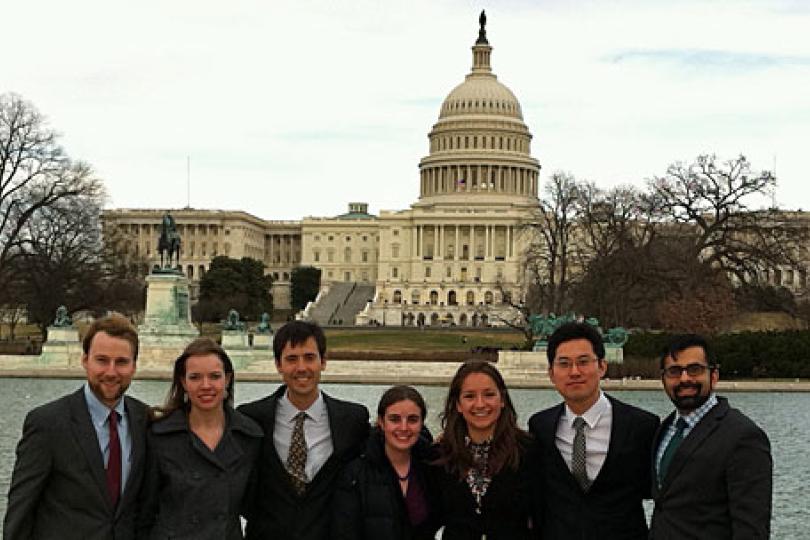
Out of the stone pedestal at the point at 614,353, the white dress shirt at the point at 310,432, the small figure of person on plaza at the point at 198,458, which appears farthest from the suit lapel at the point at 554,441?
the stone pedestal at the point at 614,353

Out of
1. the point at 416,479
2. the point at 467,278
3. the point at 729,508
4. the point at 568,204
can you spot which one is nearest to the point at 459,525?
the point at 416,479

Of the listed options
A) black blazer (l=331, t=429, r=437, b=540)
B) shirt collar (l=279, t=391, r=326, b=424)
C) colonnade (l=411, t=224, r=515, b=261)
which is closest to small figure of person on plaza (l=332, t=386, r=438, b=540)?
black blazer (l=331, t=429, r=437, b=540)

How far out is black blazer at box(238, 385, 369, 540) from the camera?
20.5ft

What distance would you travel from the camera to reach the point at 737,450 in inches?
220

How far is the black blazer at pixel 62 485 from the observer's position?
18.3 feet

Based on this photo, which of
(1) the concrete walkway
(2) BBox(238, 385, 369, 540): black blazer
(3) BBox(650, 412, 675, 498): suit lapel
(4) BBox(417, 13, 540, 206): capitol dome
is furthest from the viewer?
(4) BBox(417, 13, 540, 206): capitol dome

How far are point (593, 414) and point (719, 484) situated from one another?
84 cm

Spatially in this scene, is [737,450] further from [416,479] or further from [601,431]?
[416,479]

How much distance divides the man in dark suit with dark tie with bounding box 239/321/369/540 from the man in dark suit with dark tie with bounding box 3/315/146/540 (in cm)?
80

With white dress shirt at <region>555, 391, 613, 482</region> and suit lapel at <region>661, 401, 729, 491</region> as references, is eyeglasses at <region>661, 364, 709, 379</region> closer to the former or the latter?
suit lapel at <region>661, 401, 729, 491</region>

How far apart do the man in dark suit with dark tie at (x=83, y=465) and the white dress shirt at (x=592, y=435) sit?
2148 mm

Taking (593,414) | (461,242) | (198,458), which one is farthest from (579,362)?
(461,242)

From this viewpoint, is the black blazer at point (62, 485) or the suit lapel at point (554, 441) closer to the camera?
the black blazer at point (62, 485)

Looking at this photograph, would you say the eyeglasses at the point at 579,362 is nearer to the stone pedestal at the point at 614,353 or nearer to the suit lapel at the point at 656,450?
the suit lapel at the point at 656,450
